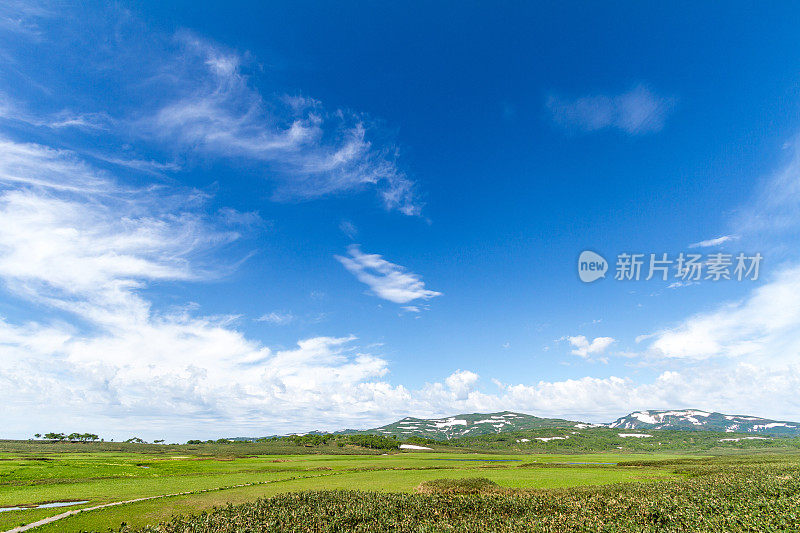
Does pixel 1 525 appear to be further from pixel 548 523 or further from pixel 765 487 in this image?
pixel 765 487

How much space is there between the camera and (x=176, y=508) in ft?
126

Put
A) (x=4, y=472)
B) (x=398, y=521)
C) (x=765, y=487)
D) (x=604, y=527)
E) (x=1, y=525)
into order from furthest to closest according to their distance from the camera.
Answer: (x=4, y=472)
(x=765, y=487)
(x=1, y=525)
(x=398, y=521)
(x=604, y=527)

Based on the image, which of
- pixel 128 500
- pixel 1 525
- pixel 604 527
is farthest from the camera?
pixel 128 500

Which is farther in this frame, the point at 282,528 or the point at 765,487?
the point at 765,487

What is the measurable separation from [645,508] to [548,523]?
401 inches

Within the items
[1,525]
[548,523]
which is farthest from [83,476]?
[548,523]

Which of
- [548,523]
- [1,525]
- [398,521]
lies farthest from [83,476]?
[548,523]

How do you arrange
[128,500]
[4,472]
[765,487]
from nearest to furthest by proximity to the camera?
[765,487] → [128,500] → [4,472]

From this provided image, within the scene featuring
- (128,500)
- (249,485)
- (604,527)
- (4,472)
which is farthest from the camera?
(4,472)

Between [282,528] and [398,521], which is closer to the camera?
[282,528]

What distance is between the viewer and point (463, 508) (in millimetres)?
33750

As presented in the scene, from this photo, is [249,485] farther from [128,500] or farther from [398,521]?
[398,521]

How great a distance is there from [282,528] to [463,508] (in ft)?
52.3

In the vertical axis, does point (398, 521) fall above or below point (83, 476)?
above
